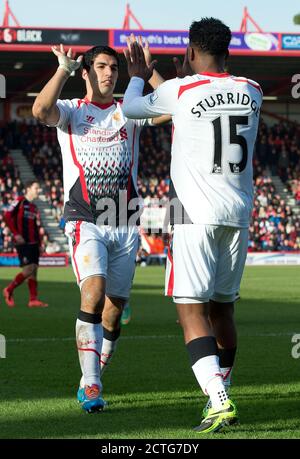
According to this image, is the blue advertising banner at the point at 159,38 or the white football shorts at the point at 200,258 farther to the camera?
the blue advertising banner at the point at 159,38

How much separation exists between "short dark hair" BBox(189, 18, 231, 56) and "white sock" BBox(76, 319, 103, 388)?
2.12 m

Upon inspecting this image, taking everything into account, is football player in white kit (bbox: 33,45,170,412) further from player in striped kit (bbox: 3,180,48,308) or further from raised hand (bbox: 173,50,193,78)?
player in striped kit (bbox: 3,180,48,308)

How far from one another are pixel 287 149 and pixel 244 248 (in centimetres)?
4569

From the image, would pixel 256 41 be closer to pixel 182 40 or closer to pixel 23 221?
pixel 182 40

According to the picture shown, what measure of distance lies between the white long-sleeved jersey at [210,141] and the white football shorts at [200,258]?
0.07m

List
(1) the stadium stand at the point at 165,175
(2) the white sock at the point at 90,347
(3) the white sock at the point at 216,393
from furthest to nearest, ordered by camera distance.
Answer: (1) the stadium stand at the point at 165,175, (2) the white sock at the point at 90,347, (3) the white sock at the point at 216,393

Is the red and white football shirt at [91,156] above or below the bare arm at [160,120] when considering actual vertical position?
below

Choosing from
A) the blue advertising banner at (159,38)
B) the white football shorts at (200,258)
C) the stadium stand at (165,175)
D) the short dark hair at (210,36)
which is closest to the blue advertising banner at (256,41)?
the blue advertising banner at (159,38)

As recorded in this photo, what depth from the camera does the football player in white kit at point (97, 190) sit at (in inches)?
269

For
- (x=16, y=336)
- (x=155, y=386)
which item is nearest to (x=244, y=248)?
(x=155, y=386)

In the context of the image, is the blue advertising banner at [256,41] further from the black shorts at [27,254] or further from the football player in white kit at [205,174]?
the football player in white kit at [205,174]

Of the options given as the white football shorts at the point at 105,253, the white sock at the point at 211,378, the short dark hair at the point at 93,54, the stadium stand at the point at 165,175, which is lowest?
the stadium stand at the point at 165,175

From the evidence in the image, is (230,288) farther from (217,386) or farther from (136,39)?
(136,39)

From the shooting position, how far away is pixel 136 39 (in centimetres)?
636
